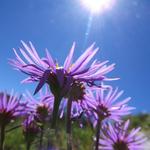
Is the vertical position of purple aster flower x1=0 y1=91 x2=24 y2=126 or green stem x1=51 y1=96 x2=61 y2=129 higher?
purple aster flower x1=0 y1=91 x2=24 y2=126

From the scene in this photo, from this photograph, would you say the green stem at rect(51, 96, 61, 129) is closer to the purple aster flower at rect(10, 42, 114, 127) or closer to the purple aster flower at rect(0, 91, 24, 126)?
the purple aster flower at rect(10, 42, 114, 127)

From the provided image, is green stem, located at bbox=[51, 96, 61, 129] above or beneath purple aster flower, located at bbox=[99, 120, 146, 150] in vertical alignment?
beneath

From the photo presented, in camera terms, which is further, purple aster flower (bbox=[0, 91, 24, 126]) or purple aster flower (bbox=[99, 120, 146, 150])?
purple aster flower (bbox=[99, 120, 146, 150])

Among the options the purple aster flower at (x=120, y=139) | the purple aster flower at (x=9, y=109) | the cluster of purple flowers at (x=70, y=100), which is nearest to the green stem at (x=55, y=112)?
the cluster of purple flowers at (x=70, y=100)

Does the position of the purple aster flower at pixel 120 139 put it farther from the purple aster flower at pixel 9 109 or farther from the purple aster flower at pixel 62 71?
the purple aster flower at pixel 62 71

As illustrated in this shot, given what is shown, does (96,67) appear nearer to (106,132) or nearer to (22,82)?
(22,82)

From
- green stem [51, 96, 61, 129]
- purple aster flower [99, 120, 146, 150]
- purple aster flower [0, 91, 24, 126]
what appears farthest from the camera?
purple aster flower [99, 120, 146, 150]

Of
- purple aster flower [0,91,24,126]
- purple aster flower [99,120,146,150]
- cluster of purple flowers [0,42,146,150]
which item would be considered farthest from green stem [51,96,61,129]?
purple aster flower [99,120,146,150]

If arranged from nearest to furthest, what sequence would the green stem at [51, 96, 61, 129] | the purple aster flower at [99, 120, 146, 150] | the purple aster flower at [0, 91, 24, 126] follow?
the green stem at [51, 96, 61, 129] → the purple aster flower at [0, 91, 24, 126] → the purple aster flower at [99, 120, 146, 150]

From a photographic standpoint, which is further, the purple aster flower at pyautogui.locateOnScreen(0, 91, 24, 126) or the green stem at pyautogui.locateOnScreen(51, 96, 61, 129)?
the purple aster flower at pyautogui.locateOnScreen(0, 91, 24, 126)
